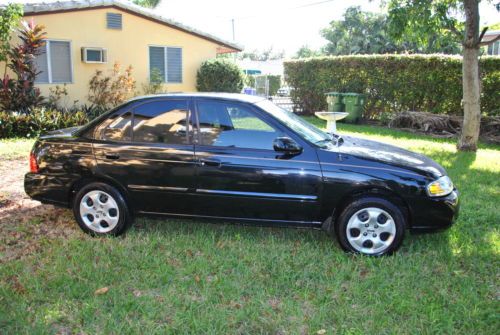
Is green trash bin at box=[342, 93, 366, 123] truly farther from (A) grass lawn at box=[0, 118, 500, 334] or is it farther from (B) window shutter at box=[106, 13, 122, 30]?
(A) grass lawn at box=[0, 118, 500, 334]

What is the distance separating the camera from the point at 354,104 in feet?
52.6

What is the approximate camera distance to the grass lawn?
3.48m

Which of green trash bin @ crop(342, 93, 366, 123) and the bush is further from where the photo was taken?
green trash bin @ crop(342, 93, 366, 123)

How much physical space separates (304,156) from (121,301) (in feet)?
7.11

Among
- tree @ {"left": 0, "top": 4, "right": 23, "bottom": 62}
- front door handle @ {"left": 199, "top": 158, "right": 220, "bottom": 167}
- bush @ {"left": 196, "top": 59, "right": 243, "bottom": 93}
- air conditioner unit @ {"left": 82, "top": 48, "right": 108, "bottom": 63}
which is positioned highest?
tree @ {"left": 0, "top": 4, "right": 23, "bottom": 62}

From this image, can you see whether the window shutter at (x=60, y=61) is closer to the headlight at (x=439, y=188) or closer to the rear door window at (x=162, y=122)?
the rear door window at (x=162, y=122)

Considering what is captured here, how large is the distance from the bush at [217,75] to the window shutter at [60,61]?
427 cm

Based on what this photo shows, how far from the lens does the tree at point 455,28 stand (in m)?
9.89

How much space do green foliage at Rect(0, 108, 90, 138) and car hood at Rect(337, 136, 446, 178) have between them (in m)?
8.51

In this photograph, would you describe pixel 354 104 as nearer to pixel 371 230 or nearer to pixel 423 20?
pixel 423 20

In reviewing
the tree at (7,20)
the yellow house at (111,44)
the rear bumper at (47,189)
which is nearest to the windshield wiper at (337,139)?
the rear bumper at (47,189)

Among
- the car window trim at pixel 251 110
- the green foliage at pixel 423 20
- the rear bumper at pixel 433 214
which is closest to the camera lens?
the rear bumper at pixel 433 214

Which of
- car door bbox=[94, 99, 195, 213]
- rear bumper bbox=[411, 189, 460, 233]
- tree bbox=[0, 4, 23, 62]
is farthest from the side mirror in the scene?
tree bbox=[0, 4, 23, 62]

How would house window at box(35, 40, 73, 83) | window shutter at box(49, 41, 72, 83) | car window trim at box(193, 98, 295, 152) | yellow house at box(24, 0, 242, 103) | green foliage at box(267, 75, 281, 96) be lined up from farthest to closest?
green foliage at box(267, 75, 281, 96), window shutter at box(49, 41, 72, 83), yellow house at box(24, 0, 242, 103), house window at box(35, 40, 73, 83), car window trim at box(193, 98, 295, 152)
